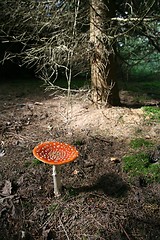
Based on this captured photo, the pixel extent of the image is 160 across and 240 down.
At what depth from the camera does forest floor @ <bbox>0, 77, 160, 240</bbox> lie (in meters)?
2.39

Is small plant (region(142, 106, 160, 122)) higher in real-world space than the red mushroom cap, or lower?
lower

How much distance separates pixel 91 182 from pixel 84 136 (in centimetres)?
92

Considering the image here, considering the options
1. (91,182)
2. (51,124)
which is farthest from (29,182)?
(51,124)

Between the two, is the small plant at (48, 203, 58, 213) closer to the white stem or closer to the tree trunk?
the white stem

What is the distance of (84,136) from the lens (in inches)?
144

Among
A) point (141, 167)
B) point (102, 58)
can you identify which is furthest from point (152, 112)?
point (141, 167)

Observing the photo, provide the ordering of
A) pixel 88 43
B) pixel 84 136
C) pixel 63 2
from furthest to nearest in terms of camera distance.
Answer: pixel 63 2 < pixel 88 43 < pixel 84 136

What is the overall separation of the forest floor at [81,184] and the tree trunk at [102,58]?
0.86 feet

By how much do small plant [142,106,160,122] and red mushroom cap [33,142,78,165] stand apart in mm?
1913

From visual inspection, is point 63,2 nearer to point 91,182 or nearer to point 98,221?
point 91,182

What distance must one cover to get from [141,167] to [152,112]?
1500 millimetres

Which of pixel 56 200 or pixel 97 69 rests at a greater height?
pixel 97 69

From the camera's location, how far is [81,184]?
282 centimetres

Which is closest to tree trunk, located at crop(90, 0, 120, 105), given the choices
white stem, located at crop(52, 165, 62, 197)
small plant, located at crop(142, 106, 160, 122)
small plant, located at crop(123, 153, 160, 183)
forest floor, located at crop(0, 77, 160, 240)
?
forest floor, located at crop(0, 77, 160, 240)
